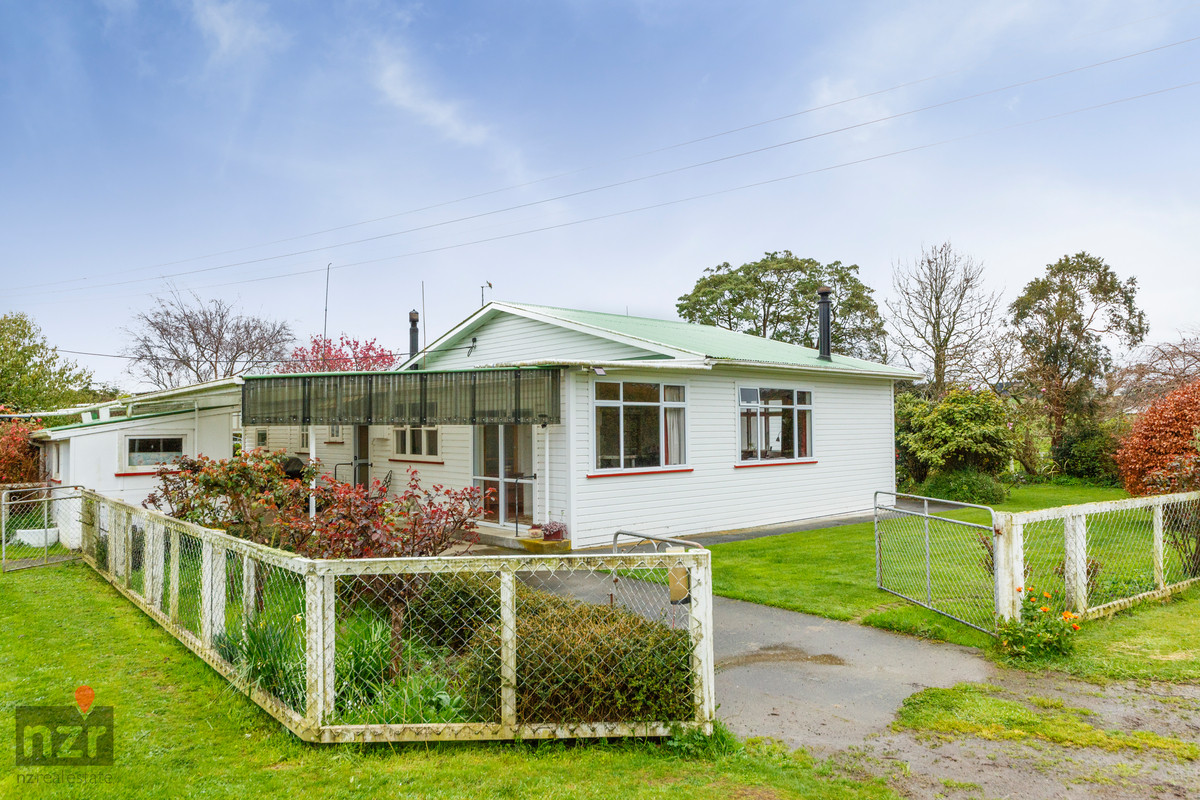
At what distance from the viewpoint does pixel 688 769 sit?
3.43 meters

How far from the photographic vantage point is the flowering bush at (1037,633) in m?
5.16

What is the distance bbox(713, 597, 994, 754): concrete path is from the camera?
408 centimetres

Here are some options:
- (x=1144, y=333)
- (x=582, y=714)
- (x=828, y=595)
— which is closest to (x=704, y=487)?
(x=828, y=595)

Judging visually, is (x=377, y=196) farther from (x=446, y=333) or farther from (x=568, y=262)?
(x=446, y=333)

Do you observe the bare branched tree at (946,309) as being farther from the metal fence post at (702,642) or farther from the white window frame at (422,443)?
the metal fence post at (702,642)

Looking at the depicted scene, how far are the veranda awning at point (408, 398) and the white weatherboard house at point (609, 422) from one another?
21 millimetres

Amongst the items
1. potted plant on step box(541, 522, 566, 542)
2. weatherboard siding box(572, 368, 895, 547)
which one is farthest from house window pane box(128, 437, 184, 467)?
weatherboard siding box(572, 368, 895, 547)

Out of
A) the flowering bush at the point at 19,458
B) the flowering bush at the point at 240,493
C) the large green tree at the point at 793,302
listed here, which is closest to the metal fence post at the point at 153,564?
the flowering bush at the point at 240,493

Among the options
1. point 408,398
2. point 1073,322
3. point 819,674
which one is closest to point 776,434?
point 408,398

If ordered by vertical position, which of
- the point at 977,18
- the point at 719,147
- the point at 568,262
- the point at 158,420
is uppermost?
the point at 977,18

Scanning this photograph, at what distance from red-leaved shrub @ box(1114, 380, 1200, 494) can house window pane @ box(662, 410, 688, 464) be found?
7887 mm

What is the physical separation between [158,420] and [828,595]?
37.3 ft

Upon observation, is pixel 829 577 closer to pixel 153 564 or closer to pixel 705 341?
pixel 705 341

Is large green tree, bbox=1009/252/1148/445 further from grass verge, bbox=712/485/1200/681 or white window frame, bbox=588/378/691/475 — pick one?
white window frame, bbox=588/378/691/475
